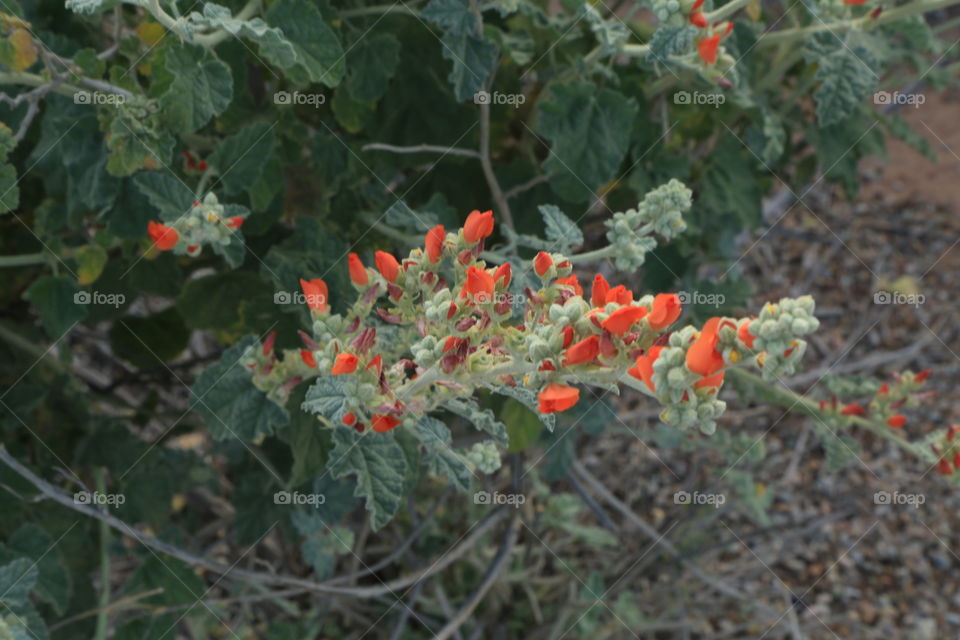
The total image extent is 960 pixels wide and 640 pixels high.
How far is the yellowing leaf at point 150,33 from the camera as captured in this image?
168 centimetres

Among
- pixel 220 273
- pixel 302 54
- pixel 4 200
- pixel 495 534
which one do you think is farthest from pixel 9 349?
pixel 495 534

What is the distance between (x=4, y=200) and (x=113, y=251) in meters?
0.80

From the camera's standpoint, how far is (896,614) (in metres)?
2.91

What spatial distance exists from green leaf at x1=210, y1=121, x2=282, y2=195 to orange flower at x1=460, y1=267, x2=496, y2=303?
0.74 metres

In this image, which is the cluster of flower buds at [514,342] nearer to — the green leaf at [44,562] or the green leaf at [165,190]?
the green leaf at [165,190]

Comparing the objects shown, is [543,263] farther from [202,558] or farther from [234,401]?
[202,558]

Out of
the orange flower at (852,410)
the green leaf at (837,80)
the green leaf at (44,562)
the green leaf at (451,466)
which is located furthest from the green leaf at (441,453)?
the green leaf at (837,80)

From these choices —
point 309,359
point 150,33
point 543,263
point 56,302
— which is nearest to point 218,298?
point 56,302

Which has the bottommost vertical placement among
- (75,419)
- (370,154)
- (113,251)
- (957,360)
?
(957,360)

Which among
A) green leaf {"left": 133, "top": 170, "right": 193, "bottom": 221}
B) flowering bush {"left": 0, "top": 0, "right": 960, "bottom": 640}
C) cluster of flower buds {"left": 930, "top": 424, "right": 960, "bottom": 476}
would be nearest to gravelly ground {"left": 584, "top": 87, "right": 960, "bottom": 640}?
flowering bush {"left": 0, "top": 0, "right": 960, "bottom": 640}

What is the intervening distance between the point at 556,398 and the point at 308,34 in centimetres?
86

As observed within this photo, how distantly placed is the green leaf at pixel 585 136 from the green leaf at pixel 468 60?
0.21 metres

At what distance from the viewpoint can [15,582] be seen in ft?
4.81

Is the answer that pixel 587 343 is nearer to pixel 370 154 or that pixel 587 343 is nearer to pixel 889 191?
pixel 370 154
